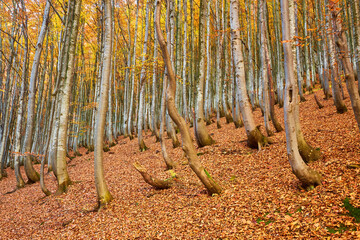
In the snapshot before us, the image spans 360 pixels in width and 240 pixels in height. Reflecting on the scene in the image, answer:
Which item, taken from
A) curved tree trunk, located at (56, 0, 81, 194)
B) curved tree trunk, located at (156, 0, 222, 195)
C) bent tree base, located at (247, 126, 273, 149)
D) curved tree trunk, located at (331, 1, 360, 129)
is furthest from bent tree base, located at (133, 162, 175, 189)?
curved tree trunk, located at (331, 1, 360, 129)

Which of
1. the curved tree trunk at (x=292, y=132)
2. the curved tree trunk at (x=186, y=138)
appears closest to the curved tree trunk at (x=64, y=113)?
the curved tree trunk at (x=186, y=138)

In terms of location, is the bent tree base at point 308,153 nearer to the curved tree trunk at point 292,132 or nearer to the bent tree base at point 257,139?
the curved tree trunk at point 292,132

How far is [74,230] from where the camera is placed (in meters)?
4.77

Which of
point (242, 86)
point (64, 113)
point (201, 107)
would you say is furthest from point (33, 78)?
point (242, 86)

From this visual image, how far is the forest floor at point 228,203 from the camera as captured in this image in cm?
311

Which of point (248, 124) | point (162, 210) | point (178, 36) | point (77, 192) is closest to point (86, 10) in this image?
point (178, 36)

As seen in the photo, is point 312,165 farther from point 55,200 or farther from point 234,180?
point 55,200

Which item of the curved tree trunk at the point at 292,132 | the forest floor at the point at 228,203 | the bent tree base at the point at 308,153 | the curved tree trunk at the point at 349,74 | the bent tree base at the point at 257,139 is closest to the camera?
the forest floor at the point at 228,203

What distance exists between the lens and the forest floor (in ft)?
10.2

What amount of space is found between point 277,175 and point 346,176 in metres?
1.21

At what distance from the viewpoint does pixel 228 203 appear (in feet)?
13.4

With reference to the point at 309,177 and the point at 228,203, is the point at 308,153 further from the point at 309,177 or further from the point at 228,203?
the point at 228,203

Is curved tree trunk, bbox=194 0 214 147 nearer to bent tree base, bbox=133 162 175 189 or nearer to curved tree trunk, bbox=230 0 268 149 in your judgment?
curved tree trunk, bbox=230 0 268 149

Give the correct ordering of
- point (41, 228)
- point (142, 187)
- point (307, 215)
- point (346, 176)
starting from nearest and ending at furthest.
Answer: point (307, 215)
point (346, 176)
point (41, 228)
point (142, 187)
